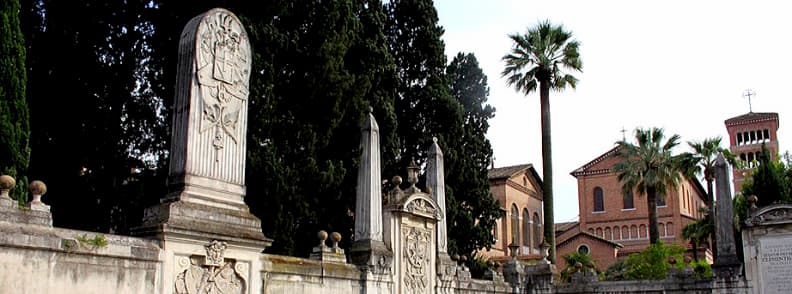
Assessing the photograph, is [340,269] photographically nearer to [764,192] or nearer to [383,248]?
[383,248]

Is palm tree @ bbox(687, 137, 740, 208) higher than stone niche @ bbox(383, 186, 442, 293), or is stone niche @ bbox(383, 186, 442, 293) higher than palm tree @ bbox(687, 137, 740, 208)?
palm tree @ bbox(687, 137, 740, 208)

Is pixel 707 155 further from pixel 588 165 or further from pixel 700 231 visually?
pixel 588 165

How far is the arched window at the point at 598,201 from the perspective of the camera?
206 feet

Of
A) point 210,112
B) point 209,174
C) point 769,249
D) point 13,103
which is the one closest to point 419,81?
point 769,249

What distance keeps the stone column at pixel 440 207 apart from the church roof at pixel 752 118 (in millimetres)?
65451

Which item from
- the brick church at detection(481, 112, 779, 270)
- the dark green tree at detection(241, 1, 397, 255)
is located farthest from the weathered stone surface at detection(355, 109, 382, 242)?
the brick church at detection(481, 112, 779, 270)

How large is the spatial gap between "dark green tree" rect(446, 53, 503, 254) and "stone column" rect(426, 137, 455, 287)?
476 cm

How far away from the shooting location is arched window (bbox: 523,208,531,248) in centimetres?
5478

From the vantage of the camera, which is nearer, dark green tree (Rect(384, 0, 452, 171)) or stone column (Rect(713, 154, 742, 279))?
stone column (Rect(713, 154, 742, 279))

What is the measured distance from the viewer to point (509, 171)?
174ft

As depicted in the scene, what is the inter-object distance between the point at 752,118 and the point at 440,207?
6631 centimetres

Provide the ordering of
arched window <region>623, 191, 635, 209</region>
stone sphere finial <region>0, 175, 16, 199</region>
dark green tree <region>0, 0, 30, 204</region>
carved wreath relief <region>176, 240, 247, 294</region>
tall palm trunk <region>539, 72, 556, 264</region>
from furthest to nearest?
arched window <region>623, 191, 635, 209</region>, tall palm trunk <region>539, 72, 556, 264</region>, dark green tree <region>0, 0, 30, 204</region>, carved wreath relief <region>176, 240, 247, 294</region>, stone sphere finial <region>0, 175, 16, 199</region>

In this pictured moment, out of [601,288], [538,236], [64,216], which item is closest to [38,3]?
[64,216]

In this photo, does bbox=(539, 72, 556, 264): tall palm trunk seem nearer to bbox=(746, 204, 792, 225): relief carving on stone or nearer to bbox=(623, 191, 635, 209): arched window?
bbox=(746, 204, 792, 225): relief carving on stone
